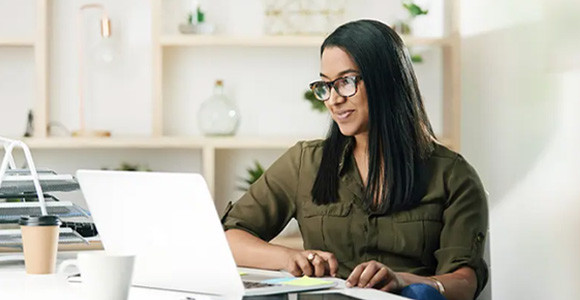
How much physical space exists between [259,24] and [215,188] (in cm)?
78

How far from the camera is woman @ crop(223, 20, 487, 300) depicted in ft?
6.96

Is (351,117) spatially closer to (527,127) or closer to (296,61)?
(527,127)

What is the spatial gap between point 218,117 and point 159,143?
292 mm

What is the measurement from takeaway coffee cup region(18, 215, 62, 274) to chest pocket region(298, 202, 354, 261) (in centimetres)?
71

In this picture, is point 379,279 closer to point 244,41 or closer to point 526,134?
point 526,134

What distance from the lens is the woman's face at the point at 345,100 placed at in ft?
7.15

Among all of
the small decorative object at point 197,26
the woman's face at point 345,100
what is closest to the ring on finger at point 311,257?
the woman's face at point 345,100

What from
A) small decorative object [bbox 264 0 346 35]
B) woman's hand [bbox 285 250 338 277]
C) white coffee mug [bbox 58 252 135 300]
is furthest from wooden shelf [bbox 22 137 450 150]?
white coffee mug [bbox 58 252 135 300]

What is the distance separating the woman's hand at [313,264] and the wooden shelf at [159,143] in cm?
221

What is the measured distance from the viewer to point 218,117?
4.13 meters

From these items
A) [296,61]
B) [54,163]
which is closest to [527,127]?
[296,61]

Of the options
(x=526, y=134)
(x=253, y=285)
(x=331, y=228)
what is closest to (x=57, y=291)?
(x=253, y=285)

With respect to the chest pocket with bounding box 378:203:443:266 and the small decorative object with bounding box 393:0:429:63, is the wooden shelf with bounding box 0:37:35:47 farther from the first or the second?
the chest pocket with bounding box 378:203:443:266

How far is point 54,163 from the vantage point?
428 cm
